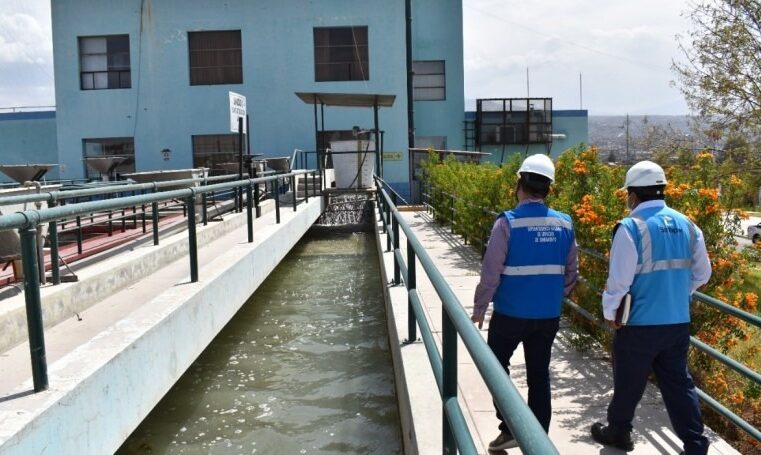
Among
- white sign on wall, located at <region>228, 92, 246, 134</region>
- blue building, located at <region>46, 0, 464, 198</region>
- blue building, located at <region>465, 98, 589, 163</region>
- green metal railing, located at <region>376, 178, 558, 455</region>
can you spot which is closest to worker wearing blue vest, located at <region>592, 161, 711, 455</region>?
green metal railing, located at <region>376, 178, 558, 455</region>

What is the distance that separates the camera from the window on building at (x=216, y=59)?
26969 millimetres

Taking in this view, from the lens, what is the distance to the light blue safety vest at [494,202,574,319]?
3.67 m

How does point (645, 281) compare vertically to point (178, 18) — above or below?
below

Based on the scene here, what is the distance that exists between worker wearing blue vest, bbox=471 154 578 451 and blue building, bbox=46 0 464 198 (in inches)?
924

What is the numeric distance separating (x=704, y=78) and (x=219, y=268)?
12324mm

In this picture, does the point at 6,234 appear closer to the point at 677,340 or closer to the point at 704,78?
the point at 677,340

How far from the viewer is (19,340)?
16.5 ft

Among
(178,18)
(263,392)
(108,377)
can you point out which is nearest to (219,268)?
(263,392)

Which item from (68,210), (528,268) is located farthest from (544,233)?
(68,210)

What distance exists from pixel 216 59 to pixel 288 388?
894 inches

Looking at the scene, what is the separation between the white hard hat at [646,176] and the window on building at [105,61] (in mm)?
26547

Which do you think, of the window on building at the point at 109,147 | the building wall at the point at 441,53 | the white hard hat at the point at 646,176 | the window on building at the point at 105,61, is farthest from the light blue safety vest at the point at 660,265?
the building wall at the point at 441,53

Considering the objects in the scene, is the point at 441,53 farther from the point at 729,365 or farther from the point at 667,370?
the point at 667,370

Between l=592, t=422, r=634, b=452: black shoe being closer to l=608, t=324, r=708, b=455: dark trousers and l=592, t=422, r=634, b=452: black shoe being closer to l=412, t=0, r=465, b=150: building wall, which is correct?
l=608, t=324, r=708, b=455: dark trousers
